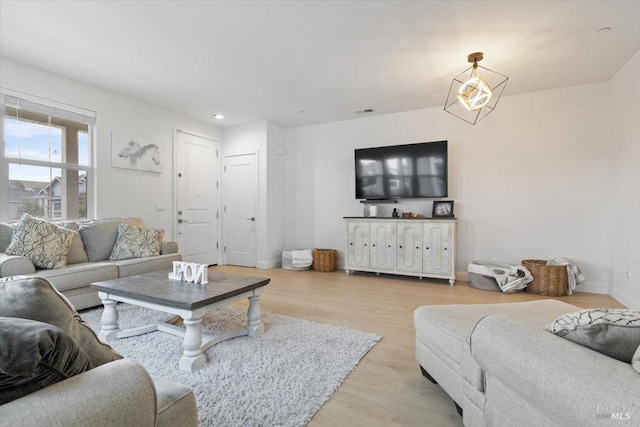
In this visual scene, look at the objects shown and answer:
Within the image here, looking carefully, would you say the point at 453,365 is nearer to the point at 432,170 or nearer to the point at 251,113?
the point at 432,170

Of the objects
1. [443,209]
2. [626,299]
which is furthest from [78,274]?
[626,299]

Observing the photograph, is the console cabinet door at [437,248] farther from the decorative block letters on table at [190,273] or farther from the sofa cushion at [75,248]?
the sofa cushion at [75,248]

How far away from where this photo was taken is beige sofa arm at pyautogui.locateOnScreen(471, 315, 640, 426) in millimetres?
712

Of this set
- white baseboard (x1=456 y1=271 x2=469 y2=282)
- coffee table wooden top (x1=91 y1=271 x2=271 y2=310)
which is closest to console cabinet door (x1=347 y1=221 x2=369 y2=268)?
white baseboard (x1=456 y1=271 x2=469 y2=282)

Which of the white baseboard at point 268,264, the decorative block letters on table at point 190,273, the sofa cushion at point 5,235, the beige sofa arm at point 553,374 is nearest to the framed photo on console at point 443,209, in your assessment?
the white baseboard at point 268,264

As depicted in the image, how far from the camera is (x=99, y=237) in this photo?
11.6 ft

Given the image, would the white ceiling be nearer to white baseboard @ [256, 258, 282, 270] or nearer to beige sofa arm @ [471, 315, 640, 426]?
beige sofa arm @ [471, 315, 640, 426]

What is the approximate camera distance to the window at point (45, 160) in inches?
128

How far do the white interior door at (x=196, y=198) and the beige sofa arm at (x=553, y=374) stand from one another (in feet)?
15.7

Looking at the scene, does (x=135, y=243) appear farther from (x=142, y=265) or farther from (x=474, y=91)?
(x=474, y=91)

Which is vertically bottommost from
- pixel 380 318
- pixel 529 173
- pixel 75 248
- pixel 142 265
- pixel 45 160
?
pixel 380 318

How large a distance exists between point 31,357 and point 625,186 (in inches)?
189

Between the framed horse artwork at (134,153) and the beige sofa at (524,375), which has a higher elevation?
the framed horse artwork at (134,153)

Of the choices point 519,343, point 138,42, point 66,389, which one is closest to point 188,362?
point 66,389
